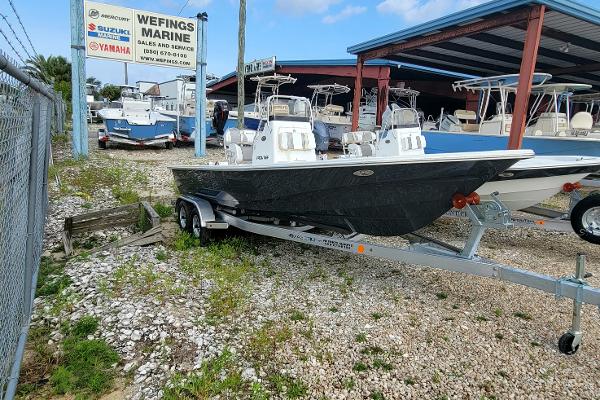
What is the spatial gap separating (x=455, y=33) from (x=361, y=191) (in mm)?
7031

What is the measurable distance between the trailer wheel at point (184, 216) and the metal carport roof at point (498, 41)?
6757mm

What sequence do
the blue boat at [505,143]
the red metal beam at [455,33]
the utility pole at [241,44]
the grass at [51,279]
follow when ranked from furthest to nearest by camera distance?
1. the utility pole at [241,44]
2. the blue boat at [505,143]
3. the red metal beam at [455,33]
4. the grass at [51,279]

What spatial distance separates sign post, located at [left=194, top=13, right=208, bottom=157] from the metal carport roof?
15.5 ft

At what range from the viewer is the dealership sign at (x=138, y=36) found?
38.3 feet

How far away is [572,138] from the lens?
822 cm

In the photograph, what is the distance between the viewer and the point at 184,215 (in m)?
5.93

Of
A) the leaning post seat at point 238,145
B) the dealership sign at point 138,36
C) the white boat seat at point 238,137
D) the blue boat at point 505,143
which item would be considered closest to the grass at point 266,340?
the leaning post seat at point 238,145

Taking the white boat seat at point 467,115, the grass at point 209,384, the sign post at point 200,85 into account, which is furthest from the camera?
the sign post at point 200,85

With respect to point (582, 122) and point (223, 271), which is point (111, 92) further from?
point (223, 271)

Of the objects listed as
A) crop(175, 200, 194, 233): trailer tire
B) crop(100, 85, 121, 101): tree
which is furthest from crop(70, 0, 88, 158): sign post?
crop(100, 85, 121, 101): tree

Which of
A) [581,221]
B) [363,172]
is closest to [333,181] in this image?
[363,172]

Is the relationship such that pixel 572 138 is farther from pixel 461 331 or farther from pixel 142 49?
pixel 142 49

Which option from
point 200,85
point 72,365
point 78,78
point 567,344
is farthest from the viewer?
point 200,85

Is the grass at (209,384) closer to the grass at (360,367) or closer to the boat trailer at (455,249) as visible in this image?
the grass at (360,367)
